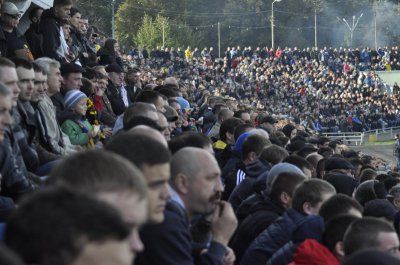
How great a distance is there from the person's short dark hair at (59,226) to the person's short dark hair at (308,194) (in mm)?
4256

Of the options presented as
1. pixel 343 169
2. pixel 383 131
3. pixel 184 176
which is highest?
pixel 184 176

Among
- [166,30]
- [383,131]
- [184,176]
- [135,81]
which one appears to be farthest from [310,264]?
[166,30]

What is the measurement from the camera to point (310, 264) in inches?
223

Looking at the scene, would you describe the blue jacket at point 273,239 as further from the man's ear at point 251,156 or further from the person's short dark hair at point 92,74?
the person's short dark hair at point 92,74

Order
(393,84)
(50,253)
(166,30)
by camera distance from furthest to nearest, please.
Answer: (166,30), (393,84), (50,253)

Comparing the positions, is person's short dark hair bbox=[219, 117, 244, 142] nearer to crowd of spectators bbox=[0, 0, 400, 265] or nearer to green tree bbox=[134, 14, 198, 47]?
crowd of spectators bbox=[0, 0, 400, 265]

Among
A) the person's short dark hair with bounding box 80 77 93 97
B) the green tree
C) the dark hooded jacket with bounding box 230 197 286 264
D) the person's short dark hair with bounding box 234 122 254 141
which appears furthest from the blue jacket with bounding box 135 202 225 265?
the green tree

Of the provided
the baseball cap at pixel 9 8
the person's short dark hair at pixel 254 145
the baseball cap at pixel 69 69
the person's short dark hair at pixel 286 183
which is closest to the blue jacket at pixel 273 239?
the person's short dark hair at pixel 286 183

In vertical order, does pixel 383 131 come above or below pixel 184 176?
below

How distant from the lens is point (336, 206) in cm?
651

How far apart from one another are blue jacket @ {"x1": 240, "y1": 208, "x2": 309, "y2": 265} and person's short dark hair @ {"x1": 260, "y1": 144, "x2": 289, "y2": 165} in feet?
7.55

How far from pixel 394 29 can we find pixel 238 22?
1764 centimetres

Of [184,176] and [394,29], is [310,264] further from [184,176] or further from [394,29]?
[394,29]

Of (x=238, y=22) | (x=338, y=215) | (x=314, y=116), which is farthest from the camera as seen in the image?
(x=238, y=22)
